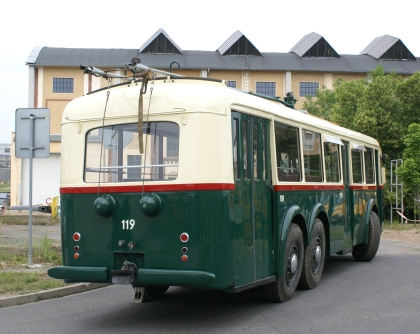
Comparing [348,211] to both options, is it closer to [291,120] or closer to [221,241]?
[291,120]

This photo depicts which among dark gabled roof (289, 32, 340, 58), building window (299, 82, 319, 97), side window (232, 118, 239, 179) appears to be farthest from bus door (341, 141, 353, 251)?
dark gabled roof (289, 32, 340, 58)

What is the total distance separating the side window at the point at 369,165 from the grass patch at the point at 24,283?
709 cm

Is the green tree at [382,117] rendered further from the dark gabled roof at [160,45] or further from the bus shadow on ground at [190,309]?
the dark gabled roof at [160,45]

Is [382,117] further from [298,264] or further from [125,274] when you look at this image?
[125,274]

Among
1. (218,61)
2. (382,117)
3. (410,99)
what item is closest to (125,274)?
(382,117)

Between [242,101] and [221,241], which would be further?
[242,101]

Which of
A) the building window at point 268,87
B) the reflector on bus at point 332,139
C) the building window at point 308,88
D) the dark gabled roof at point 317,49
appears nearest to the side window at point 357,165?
the reflector on bus at point 332,139

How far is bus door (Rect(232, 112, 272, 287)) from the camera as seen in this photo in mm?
7402

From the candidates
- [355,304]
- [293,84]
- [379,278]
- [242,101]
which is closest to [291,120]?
[242,101]

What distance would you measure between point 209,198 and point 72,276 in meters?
1.96

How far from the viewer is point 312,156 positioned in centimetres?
1018

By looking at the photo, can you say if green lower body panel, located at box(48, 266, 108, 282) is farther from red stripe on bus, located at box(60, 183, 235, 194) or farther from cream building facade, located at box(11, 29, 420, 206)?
cream building facade, located at box(11, 29, 420, 206)

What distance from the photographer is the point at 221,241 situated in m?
7.05

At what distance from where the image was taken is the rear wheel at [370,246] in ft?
45.3
